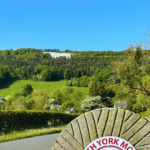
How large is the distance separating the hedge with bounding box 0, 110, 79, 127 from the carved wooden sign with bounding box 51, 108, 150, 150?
8.77m

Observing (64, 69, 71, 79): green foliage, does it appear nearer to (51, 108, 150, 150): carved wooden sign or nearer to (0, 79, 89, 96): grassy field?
(0, 79, 89, 96): grassy field

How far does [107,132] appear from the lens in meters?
2.30

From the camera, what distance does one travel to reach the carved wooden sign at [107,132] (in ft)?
7.33

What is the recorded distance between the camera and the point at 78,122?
2.42 m

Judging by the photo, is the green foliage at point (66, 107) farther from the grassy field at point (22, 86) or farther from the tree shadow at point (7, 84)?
the tree shadow at point (7, 84)

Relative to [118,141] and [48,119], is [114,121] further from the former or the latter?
[48,119]

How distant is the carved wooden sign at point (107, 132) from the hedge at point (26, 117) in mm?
8772

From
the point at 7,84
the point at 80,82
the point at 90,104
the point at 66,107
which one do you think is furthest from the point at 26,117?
the point at 7,84

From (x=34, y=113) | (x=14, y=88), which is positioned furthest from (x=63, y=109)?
(x=14, y=88)

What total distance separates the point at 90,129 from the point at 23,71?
138m

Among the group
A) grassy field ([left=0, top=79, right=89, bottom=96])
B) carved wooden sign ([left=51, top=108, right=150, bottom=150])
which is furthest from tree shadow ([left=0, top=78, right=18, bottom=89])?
carved wooden sign ([left=51, top=108, right=150, bottom=150])

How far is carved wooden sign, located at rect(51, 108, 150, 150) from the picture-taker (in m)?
2.23

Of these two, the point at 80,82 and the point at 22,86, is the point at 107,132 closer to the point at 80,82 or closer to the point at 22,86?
the point at 80,82

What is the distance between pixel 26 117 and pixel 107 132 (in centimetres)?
984
